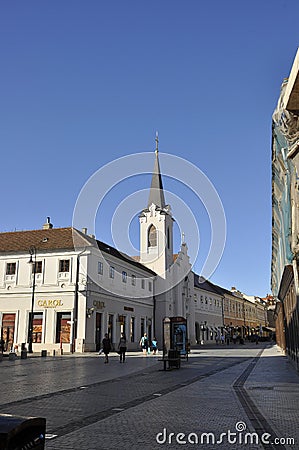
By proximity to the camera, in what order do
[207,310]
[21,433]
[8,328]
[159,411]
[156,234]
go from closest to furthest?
[21,433], [159,411], [8,328], [156,234], [207,310]

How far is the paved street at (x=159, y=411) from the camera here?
7004 mm

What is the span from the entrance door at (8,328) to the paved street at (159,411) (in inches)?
1049

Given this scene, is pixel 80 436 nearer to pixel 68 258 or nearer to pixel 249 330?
pixel 68 258

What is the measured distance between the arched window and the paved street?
49.9 m

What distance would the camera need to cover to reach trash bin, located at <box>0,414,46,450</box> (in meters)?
2.59

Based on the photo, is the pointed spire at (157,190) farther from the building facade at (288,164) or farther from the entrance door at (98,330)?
the building facade at (288,164)

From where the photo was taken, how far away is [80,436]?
7.18 m

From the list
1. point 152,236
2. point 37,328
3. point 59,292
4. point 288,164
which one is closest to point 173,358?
point 288,164

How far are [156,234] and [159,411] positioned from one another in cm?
5732

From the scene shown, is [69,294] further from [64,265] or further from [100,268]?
[100,268]

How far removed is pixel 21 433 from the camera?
274 centimetres

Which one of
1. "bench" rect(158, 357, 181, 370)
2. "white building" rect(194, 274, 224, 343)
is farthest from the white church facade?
"white building" rect(194, 274, 224, 343)

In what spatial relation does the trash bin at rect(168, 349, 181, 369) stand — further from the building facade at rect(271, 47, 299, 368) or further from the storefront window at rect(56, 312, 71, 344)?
the storefront window at rect(56, 312, 71, 344)

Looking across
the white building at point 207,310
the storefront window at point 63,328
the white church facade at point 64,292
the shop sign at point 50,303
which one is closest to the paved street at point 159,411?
the white church facade at point 64,292
